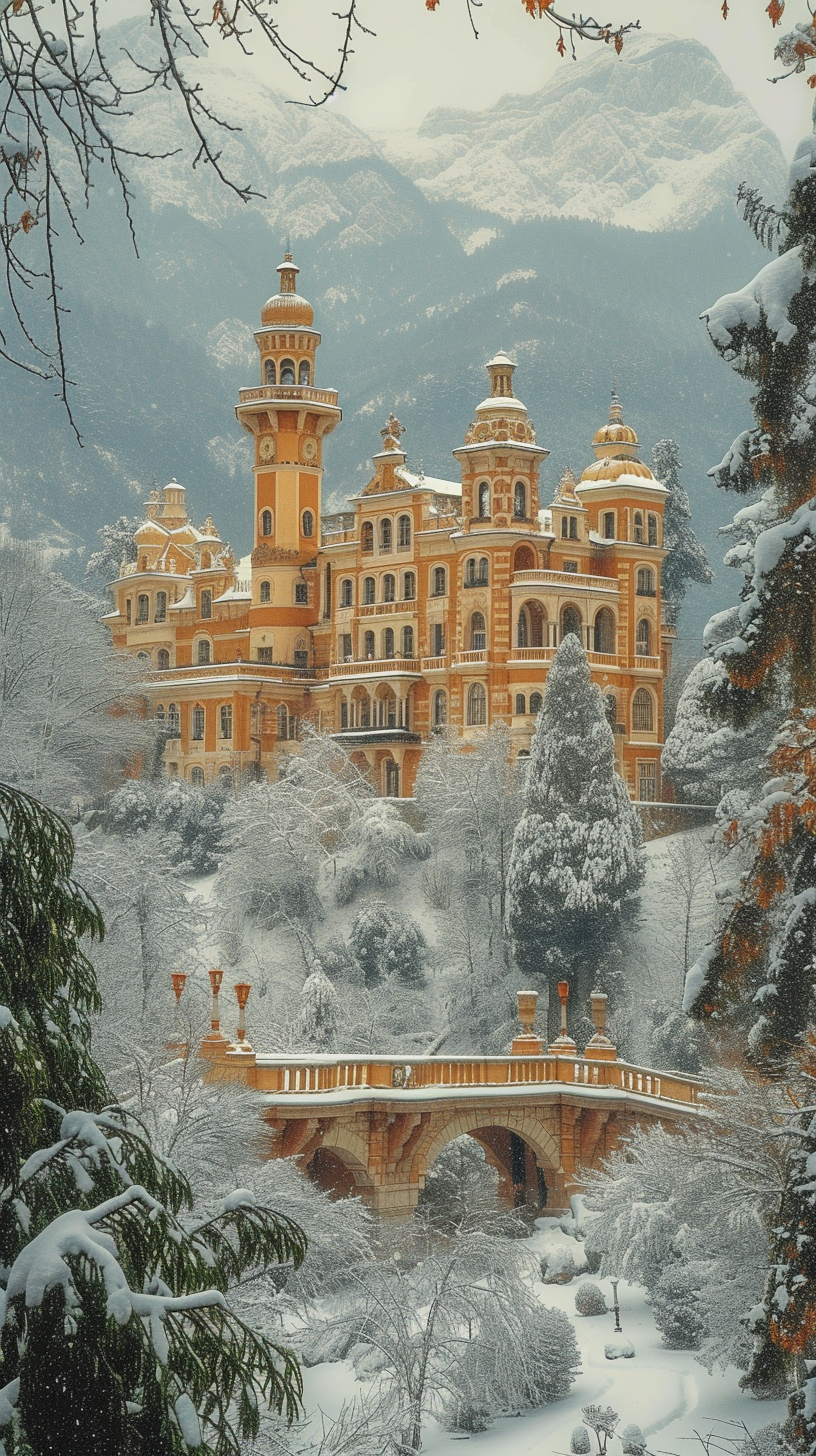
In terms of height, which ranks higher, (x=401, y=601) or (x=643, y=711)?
(x=401, y=601)

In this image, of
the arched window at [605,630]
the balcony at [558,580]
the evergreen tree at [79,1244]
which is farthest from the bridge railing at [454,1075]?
the evergreen tree at [79,1244]

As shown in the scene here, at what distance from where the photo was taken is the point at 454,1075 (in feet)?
124

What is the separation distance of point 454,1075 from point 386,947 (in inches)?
576

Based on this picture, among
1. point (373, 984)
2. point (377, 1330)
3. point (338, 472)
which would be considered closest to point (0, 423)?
point (338, 472)

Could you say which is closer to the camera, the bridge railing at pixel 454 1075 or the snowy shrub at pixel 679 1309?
the snowy shrub at pixel 679 1309

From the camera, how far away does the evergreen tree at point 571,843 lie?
1930 inches

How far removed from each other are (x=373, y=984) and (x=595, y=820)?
296 inches

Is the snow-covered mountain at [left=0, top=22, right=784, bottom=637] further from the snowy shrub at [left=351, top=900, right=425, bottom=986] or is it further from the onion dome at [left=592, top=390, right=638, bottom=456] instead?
the snowy shrub at [left=351, top=900, right=425, bottom=986]

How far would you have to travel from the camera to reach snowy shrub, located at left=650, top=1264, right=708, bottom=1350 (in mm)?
28844

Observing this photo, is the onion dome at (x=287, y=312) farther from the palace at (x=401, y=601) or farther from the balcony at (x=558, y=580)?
the balcony at (x=558, y=580)

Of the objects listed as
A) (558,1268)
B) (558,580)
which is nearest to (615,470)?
(558,580)

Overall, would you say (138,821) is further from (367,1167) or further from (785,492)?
(785,492)

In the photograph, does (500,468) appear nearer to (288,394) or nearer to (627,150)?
(288,394)

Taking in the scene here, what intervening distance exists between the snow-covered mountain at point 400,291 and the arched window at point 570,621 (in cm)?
4869
